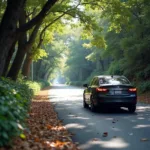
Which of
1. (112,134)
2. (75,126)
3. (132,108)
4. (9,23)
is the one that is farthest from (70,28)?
(112,134)

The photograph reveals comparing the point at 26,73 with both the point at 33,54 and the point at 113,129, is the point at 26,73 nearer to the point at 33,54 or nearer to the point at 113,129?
the point at 33,54

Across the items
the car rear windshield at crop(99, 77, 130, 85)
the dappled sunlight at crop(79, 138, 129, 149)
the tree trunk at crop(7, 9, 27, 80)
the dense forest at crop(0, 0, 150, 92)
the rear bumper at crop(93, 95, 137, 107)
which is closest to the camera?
the dappled sunlight at crop(79, 138, 129, 149)

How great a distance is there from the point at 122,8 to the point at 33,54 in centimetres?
946

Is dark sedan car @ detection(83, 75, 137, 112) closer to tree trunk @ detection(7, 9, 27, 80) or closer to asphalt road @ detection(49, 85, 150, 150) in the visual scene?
asphalt road @ detection(49, 85, 150, 150)

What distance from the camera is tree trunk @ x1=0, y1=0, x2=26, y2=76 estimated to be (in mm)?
11383

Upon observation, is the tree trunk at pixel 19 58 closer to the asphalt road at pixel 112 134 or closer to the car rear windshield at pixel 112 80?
the car rear windshield at pixel 112 80

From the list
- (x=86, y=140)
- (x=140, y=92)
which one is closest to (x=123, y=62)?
(x=140, y=92)

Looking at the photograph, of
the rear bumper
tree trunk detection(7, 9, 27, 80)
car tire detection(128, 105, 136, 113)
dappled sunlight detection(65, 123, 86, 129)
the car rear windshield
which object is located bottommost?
dappled sunlight detection(65, 123, 86, 129)

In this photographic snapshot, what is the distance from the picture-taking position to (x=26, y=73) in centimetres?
2788

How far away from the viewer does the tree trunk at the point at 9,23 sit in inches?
448

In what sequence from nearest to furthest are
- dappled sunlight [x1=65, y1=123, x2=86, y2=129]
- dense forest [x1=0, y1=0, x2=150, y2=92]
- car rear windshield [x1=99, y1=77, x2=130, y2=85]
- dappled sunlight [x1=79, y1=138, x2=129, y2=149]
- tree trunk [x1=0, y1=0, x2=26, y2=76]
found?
dappled sunlight [x1=79, y1=138, x2=129, y2=149], dappled sunlight [x1=65, y1=123, x2=86, y2=129], tree trunk [x1=0, y1=0, x2=26, y2=76], dense forest [x1=0, y1=0, x2=150, y2=92], car rear windshield [x1=99, y1=77, x2=130, y2=85]

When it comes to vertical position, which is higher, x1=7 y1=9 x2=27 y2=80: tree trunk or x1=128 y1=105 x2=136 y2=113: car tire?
x1=7 y1=9 x2=27 y2=80: tree trunk

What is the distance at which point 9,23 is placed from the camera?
1150cm

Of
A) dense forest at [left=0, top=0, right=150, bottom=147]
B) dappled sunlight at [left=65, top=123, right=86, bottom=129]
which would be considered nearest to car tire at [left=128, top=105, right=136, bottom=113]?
dappled sunlight at [left=65, top=123, right=86, bottom=129]
